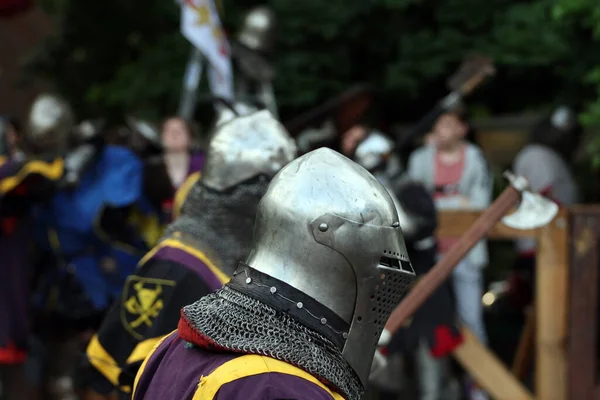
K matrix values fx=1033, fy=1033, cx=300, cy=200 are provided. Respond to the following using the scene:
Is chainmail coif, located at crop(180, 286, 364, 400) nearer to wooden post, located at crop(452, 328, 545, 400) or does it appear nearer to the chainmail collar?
the chainmail collar

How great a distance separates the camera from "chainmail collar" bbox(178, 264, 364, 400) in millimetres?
2355

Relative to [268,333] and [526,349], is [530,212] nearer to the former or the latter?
[268,333]

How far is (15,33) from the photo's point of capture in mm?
12414

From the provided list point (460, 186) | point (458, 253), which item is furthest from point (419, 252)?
point (458, 253)

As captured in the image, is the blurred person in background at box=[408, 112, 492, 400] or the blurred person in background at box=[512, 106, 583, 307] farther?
the blurred person in background at box=[512, 106, 583, 307]

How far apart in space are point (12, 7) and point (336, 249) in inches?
303

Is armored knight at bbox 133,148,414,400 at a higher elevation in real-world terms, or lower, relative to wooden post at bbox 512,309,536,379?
higher

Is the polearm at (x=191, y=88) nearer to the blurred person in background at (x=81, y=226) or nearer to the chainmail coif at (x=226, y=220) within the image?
the blurred person in background at (x=81, y=226)

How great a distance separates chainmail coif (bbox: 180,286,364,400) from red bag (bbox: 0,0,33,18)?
7.52m

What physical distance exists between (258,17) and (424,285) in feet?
14.0

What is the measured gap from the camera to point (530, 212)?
3990mm

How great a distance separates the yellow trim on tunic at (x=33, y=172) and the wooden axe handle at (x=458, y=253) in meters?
2.93

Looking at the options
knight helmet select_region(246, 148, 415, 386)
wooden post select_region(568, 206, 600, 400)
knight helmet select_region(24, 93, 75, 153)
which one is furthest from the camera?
knight helmet select_region(24, 93, 75, 153)

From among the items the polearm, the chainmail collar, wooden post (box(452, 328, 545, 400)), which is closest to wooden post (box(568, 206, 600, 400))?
wooden post (box(452, 328, 545, 400))
